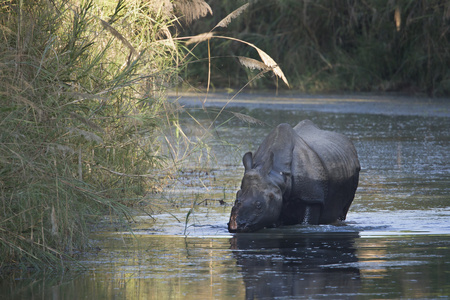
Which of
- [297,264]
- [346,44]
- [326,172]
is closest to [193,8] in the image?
[326,172]

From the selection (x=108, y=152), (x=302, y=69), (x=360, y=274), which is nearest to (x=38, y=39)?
(x=108, y=152)

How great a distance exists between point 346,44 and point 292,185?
16741 millimetres

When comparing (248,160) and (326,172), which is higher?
(248,160)

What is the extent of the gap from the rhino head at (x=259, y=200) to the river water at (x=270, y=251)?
0.11 metres

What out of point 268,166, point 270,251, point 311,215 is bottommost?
point 311,215

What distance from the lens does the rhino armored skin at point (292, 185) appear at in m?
7.92

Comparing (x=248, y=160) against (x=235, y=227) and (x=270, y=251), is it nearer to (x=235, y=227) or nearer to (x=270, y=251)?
(x=235, y=227)

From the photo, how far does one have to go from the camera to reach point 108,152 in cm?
858

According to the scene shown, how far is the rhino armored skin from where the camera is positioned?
26.0ft

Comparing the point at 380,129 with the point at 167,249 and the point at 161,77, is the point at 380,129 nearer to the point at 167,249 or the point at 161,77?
the point at 161,77

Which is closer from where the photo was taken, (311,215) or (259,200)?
(259,200)

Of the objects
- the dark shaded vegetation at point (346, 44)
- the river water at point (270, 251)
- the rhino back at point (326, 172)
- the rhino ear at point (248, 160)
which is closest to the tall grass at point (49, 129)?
the river water at point (270, 251)

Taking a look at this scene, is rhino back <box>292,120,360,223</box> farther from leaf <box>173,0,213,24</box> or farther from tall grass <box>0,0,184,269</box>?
leaf <box>173,0,213,24</box>

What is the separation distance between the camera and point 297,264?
6.41 metres
